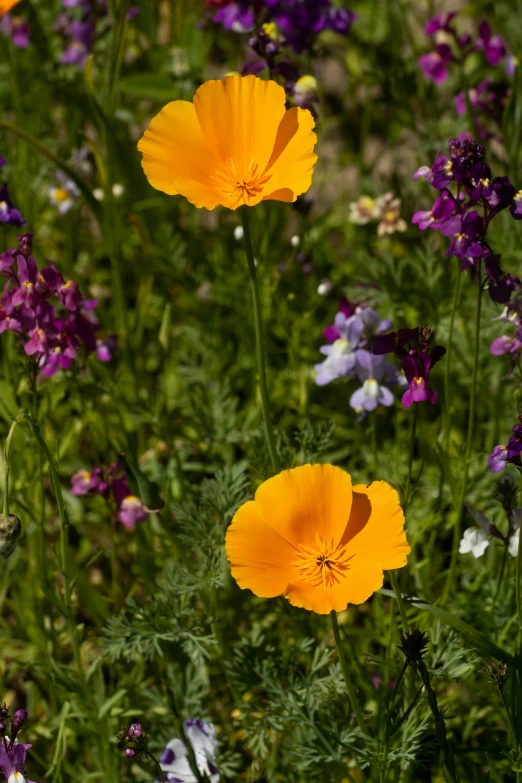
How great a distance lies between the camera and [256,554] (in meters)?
1.61

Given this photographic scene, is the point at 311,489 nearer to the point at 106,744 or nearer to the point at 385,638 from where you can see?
the point at 385,638

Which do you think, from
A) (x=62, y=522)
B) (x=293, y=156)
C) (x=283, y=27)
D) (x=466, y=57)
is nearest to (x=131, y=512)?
(x=62, y=522)

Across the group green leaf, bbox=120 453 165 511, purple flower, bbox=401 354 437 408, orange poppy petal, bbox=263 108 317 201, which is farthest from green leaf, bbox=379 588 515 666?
orange poppy petal, bbox=263 108 317 201

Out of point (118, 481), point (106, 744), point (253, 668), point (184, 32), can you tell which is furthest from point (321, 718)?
point (184, 32)

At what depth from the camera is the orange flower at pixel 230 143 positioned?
176 cm

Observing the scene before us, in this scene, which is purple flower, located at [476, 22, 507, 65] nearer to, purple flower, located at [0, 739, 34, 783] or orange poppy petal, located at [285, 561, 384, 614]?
orange poppy petal, located at [285, 561, 384, 614]

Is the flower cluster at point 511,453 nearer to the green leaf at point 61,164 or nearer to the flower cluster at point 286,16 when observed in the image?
the green leaf at point 61,164

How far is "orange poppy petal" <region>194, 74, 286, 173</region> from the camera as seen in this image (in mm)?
1810

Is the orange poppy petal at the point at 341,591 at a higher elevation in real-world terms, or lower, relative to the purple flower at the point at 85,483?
lower

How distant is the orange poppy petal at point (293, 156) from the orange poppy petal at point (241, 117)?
26mm

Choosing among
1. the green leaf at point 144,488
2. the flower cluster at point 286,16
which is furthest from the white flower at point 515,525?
the flower cluster at point 286,16

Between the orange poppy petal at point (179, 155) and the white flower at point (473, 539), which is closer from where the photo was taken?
the orange poppy petal at point (179, 155)

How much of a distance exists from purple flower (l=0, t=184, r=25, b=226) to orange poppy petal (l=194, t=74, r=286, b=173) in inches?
24.9

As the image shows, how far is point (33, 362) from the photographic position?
A: 2.08 metres
